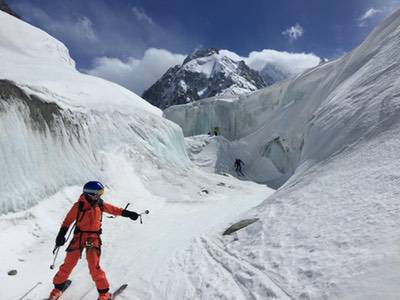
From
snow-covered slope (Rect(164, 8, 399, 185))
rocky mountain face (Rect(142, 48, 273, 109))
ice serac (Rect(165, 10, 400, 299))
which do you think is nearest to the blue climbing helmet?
ice serac (Rect(165, 10, 400, 299))

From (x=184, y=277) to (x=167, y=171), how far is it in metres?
14.5

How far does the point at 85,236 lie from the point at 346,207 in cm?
439

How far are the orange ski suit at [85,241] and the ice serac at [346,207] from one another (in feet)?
7.45

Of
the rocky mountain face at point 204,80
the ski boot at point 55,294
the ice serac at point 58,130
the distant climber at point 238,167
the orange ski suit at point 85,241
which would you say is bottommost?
the ski boot at point 55,294

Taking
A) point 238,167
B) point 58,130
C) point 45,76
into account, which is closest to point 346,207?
point 58,130

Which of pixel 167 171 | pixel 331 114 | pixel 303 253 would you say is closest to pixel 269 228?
pixel 303 253

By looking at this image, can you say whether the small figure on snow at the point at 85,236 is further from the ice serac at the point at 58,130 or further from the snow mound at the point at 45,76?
the snow mound at the point at 45,76

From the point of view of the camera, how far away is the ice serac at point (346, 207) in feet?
15.1

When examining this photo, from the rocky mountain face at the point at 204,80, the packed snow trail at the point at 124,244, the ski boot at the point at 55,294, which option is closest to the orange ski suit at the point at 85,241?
the ski boot at the point at 55,294

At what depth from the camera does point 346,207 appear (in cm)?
679

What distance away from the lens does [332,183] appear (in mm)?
8680

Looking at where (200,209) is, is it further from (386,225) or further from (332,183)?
(386,225)

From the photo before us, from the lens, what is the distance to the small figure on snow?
556 cm

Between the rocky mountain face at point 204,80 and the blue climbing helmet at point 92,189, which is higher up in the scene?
the rocky mountain face at point 204,80
